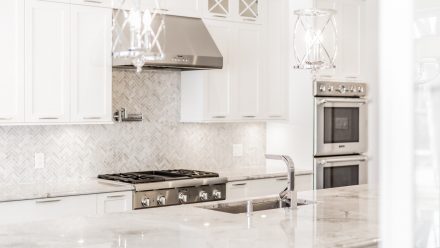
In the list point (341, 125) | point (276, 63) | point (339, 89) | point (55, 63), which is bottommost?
point (341, 125)

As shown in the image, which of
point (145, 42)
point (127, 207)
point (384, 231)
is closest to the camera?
point (384, 231)

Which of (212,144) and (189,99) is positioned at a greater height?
(189,99)

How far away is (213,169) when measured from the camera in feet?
19.4

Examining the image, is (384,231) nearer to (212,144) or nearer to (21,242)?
(21,242)

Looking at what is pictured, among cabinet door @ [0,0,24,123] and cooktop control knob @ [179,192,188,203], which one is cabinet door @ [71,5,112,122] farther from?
cooktop control knob @ [179,192,188,203]

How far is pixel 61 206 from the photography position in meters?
4.23

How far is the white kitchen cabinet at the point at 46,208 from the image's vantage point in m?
4.02

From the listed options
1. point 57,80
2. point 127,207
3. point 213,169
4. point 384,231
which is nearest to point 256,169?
point 213,169

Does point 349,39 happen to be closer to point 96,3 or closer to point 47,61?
point 96,3

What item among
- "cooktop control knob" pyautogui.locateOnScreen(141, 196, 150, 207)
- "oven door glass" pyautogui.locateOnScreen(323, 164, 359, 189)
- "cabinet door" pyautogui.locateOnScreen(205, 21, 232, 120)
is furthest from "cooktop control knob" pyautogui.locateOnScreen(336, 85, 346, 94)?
"cooktop control knob" pyautogui.locateOnScreen(141, 196, 150, 207)

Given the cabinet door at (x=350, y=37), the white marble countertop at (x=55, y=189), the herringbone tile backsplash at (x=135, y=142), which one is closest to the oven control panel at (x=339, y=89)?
the cabinet door at (x=350, y=37)

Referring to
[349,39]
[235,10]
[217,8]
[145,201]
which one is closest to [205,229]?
[145,201]

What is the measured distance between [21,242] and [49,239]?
0.11 metres

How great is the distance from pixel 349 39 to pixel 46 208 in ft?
11.2
